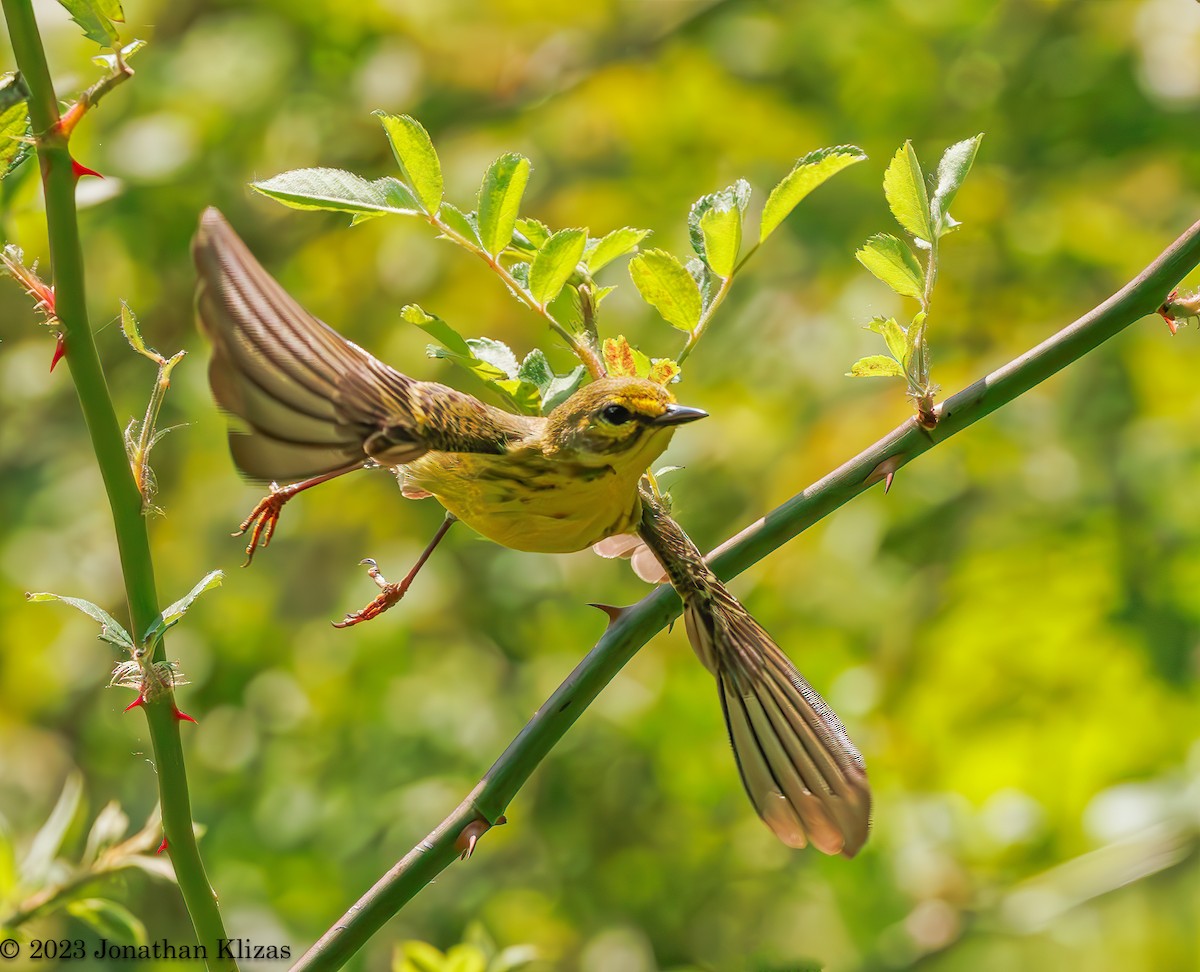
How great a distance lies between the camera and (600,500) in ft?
5.73

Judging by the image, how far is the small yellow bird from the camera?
4.82 ft

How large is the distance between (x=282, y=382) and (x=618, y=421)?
1.92 ft

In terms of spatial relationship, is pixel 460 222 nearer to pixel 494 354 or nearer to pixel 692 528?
pixel 494 354

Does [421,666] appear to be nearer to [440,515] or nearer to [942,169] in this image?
[440,515]

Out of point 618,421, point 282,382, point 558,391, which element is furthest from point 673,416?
point 282,382

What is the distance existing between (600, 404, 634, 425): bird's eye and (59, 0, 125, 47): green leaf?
745 millimetres

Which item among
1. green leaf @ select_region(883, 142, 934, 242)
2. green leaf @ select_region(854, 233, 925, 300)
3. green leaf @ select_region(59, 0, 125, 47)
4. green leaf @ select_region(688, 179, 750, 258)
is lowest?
green leaf @ select_region(854, 233, 925, 300)

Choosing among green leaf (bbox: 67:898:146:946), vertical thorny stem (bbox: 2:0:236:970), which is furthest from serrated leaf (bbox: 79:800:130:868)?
vertical thorny stem (bbox: 2:0:236:970)

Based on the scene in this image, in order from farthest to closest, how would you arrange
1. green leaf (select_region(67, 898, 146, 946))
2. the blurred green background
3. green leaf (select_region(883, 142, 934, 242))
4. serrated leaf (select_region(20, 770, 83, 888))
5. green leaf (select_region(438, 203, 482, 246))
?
1. the blurred green background
2. serrated leaf (select_region(20, 770, 83, 888))
3. green leaf (select_region(67, 898, 146, 946))
4. green leaf (select_region(438, 203, 482, 246))
5. green leaf (select_region(883, 142, 934, 242))

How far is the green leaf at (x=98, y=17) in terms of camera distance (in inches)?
52.2

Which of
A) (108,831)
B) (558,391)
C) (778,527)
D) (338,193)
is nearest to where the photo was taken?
(778,527)

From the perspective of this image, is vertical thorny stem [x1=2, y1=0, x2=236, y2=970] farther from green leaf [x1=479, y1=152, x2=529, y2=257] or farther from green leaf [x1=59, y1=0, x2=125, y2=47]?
green leaf [x1=479, y1=152, x2=529, y2=257]

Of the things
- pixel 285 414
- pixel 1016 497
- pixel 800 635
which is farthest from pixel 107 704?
pixel 285 414

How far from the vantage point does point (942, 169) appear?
1571 mm
